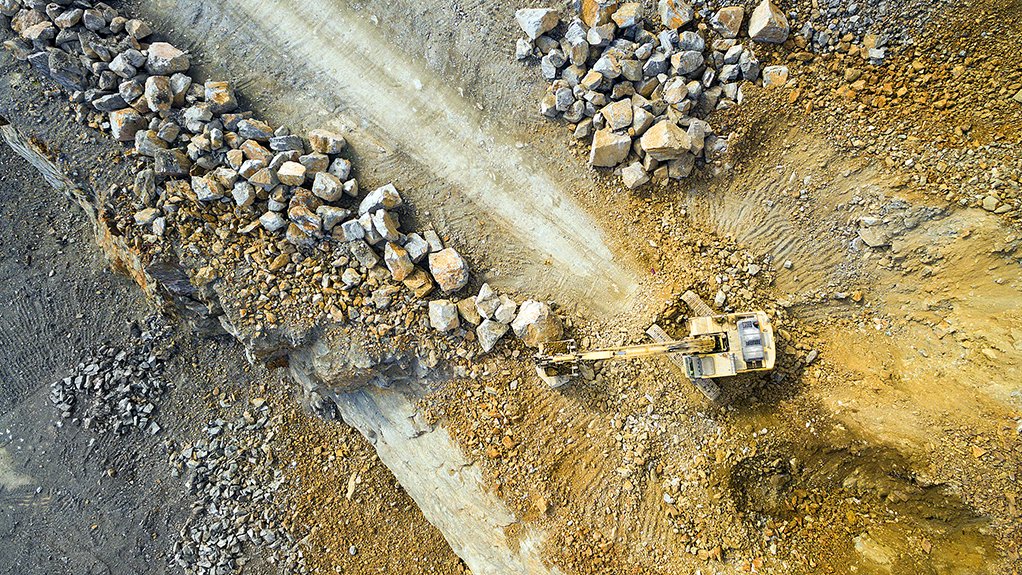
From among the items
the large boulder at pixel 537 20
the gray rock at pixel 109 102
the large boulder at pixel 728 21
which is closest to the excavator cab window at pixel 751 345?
the large boulder at pixel 728 21

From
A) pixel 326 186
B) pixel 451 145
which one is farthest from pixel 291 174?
pixel 451 145

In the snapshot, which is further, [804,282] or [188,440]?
[188,440]

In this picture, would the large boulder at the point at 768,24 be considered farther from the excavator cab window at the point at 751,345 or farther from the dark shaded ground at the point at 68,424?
the dark shaded ground at the point at 68,424

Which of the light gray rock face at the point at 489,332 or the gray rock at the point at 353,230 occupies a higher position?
the gray rock at the point at 353,230

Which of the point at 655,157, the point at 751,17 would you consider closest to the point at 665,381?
the point at 655,157

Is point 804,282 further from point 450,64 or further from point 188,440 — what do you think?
point 188,440
